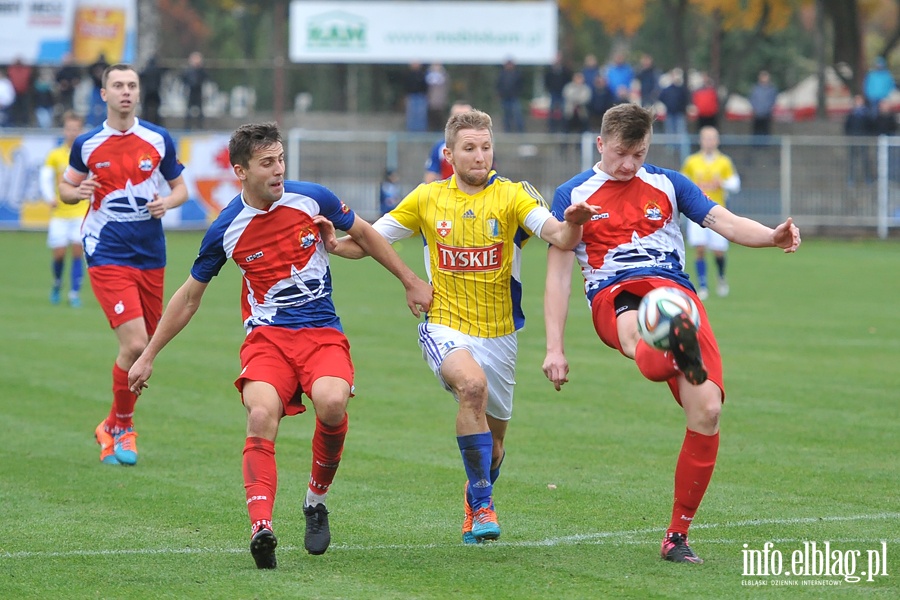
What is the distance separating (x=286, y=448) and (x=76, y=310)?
907 cm

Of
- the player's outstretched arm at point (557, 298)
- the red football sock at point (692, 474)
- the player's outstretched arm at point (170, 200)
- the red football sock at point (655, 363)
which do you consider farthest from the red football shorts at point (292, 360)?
the player's outstretched arm at point (170, 200)

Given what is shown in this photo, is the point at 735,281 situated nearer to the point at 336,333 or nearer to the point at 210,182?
the point at 210,182

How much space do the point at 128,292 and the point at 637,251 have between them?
3895mm

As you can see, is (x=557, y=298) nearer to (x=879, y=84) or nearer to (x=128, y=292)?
(x=128, y=292)

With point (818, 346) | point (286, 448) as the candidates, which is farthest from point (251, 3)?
point (286, 448)

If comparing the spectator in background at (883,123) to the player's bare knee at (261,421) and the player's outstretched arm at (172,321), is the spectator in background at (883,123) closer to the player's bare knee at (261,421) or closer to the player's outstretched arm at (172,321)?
the player's outstretched arm at (172,321)

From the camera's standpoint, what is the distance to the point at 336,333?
21.1 feet

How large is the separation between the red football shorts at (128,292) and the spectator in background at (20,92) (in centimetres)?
2366

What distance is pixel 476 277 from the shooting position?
6660mm

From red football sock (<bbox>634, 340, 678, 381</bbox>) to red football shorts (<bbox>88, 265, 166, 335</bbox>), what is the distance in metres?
4.12

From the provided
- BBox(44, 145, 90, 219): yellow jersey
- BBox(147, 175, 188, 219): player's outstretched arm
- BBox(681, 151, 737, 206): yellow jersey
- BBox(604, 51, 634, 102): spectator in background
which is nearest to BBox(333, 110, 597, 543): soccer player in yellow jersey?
BBox(147, 175, 188, 219): player's outstretched arm

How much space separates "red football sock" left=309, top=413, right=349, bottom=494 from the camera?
6281 millimetres

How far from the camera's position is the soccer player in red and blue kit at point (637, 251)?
6.00m

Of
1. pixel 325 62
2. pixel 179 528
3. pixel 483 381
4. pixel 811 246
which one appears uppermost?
pixel 325 62
